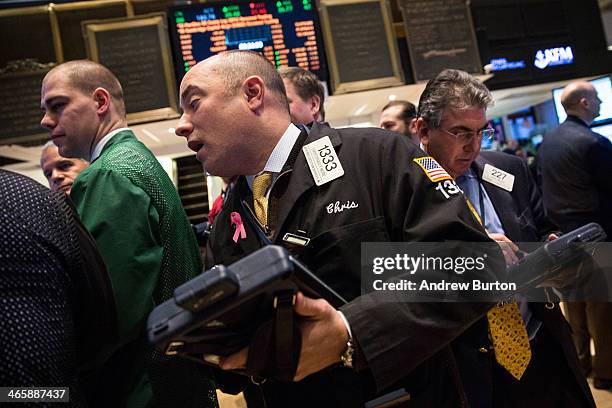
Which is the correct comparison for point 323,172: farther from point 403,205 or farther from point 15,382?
point 15,382

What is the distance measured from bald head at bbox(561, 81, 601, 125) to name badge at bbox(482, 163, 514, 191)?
2.23 metres

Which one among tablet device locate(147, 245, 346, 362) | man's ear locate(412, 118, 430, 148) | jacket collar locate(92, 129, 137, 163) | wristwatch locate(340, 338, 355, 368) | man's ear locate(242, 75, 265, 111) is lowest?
wristwatch locate(340, 338, 355, 368)

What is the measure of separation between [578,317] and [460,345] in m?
3.01

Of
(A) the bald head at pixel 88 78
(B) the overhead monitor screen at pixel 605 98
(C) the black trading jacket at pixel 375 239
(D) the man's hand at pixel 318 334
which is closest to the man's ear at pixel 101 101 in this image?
(A) the bald head at pixel 88 78

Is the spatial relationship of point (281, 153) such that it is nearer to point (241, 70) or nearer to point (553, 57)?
point (241, 70)

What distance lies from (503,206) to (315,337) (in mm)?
1247

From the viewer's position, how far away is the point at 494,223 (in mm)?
1928

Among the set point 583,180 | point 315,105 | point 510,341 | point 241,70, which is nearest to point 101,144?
point 241,70

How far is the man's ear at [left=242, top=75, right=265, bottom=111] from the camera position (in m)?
1.44

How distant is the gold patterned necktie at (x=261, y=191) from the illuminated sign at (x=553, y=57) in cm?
789

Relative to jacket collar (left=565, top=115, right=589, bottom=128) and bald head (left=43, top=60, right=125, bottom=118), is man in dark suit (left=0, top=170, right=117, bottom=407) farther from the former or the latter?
jacket collar (left=565, top=115, right=589, bottom=128)

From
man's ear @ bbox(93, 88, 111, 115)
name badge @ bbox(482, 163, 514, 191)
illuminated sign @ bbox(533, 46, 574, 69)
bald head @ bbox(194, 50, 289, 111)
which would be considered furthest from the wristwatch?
illuminated sign @ bbox(533, 46, 574, 69)

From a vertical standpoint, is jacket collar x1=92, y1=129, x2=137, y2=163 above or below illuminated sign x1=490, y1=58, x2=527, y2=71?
below

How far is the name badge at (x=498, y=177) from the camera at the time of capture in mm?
1981
